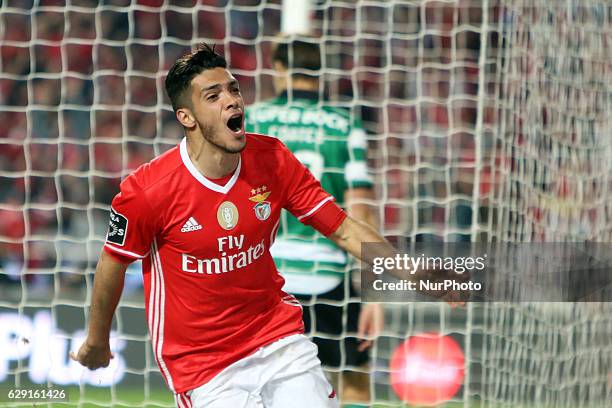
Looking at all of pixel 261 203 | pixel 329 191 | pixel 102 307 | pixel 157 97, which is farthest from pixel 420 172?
pixel 102 307

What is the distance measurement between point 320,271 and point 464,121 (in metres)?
3.02

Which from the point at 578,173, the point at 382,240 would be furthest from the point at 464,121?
the point at 382,240

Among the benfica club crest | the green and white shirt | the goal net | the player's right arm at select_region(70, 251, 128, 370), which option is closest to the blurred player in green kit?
the green and white shirt

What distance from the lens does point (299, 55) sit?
15.4ft

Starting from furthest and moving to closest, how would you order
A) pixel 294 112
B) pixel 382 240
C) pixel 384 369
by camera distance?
pixel 384 369 → pixel 294 112 → pixel 382 240

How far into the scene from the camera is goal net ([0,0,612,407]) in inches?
180

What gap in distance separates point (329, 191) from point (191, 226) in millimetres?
1691

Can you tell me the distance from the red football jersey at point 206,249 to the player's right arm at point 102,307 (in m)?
0.06

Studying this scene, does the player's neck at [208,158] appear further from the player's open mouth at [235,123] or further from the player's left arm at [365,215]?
the player's left arm at [365,215]

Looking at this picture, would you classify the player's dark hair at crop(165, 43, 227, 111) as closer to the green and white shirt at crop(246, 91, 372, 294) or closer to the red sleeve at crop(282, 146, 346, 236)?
A: the red sleeve at crop(282, 146, 346, 236)

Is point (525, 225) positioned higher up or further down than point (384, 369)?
higher up

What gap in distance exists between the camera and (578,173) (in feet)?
15.9

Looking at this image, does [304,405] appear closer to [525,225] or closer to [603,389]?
[525,225]

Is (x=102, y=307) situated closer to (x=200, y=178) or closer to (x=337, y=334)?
(x=200, y=178)
